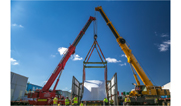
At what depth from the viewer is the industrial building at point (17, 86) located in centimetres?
2116

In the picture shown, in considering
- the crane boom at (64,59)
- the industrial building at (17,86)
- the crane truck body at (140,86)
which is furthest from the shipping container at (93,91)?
the industrial building at (17,86)

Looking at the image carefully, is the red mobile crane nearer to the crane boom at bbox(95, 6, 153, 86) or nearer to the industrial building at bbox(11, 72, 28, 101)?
the crane boom at bbox(95, 6, 153, 86)

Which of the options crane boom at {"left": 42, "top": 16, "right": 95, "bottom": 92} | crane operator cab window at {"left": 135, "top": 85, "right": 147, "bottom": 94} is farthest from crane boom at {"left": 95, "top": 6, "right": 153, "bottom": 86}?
crane boom at {"left": 42, "top": 16, "right": 95, "bottom": 92}

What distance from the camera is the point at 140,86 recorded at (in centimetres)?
1545

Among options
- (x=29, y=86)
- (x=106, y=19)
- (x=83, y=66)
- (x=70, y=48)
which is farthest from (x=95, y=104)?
(x=29, y=86)

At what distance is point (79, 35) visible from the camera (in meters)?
21.7

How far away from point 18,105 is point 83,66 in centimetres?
1074

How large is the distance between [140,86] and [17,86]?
22090mm

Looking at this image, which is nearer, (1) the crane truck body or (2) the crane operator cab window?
(1) the crane truck body

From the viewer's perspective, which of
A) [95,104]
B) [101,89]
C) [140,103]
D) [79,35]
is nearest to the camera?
[95,104]

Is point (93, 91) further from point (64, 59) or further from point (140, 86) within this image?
point (64, 59)

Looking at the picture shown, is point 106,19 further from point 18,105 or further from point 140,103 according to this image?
point 18,105

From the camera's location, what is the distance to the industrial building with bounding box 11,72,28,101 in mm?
21159

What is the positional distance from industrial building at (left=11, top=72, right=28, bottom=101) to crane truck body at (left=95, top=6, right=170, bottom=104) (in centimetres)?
2005
